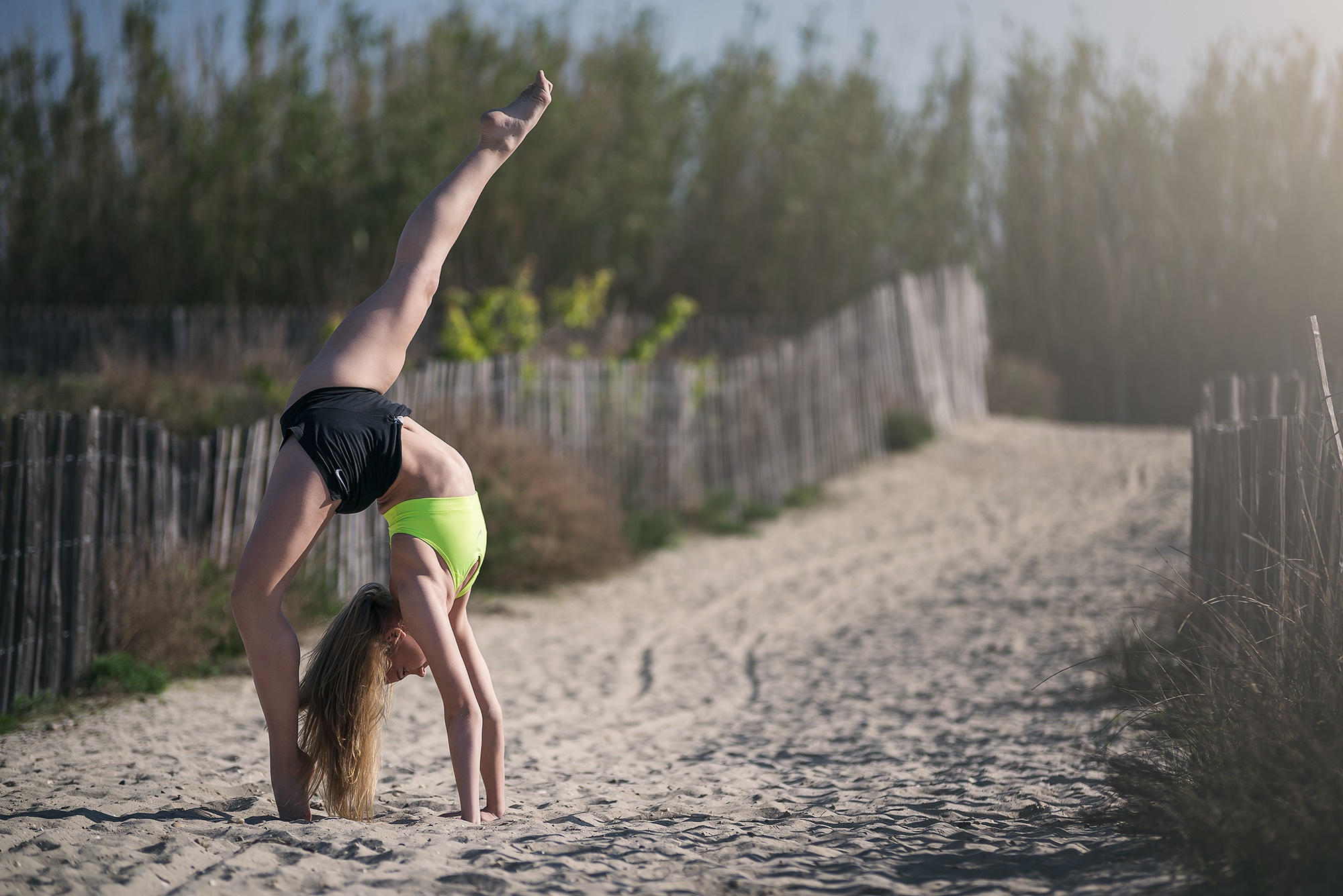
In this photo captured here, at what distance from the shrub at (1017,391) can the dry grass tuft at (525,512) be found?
9.57m

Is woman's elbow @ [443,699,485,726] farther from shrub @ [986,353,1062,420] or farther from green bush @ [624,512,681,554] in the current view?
shrub @ [986,353,1062,420]

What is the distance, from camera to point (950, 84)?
1988 centimetres

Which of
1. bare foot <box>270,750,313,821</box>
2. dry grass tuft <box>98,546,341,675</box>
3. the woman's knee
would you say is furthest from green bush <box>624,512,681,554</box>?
the woman's knee

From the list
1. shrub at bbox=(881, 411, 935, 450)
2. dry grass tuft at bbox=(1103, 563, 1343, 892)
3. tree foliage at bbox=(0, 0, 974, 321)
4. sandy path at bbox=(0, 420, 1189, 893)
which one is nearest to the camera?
dry grass tuft at bbox=(1103, 563, 1343, 892)

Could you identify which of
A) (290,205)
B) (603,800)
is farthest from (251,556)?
(290,205)

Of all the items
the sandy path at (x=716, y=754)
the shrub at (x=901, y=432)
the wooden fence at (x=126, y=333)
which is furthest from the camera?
the wooden fence at (x=126, y=333)

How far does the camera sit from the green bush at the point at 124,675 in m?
4.73

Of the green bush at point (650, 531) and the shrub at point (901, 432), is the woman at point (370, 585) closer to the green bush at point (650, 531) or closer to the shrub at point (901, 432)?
the green bush at point (650, 531)

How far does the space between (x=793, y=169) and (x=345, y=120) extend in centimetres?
750

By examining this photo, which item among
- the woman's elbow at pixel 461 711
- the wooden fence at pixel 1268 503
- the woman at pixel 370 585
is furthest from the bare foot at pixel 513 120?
the wooden fence at pixel 1268 503

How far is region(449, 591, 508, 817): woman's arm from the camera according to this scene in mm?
3078

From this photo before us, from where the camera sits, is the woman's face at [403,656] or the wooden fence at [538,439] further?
the wooden fence at [538,439]

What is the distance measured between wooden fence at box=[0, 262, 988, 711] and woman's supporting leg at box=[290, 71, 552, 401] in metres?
2.19

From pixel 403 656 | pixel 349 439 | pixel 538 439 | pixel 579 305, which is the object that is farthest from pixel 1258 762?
pixel 579 305
